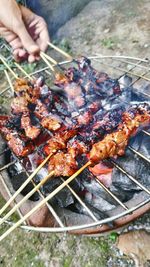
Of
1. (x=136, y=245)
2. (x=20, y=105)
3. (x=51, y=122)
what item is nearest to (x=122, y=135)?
(x=51, y=122)

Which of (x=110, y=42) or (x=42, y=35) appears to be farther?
(x=110, y=42)

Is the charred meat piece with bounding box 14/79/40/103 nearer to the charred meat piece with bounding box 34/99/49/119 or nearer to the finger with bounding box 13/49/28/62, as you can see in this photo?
the charred meat piece with bounding box 34/99/49/119

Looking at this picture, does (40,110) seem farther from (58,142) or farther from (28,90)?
(58,142)

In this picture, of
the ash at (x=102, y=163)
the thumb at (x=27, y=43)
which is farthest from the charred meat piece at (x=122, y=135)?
the thumb at (x=27, y=43)

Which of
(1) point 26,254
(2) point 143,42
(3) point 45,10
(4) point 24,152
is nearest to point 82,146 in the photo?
(4) point 24,152

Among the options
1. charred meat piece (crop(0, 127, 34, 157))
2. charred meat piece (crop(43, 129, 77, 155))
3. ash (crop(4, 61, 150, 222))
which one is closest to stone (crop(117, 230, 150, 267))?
ash (crop(4, 61, 150, 222))

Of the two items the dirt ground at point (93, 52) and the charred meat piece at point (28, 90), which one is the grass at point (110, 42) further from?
the charred meat piece at point (28, 90)
